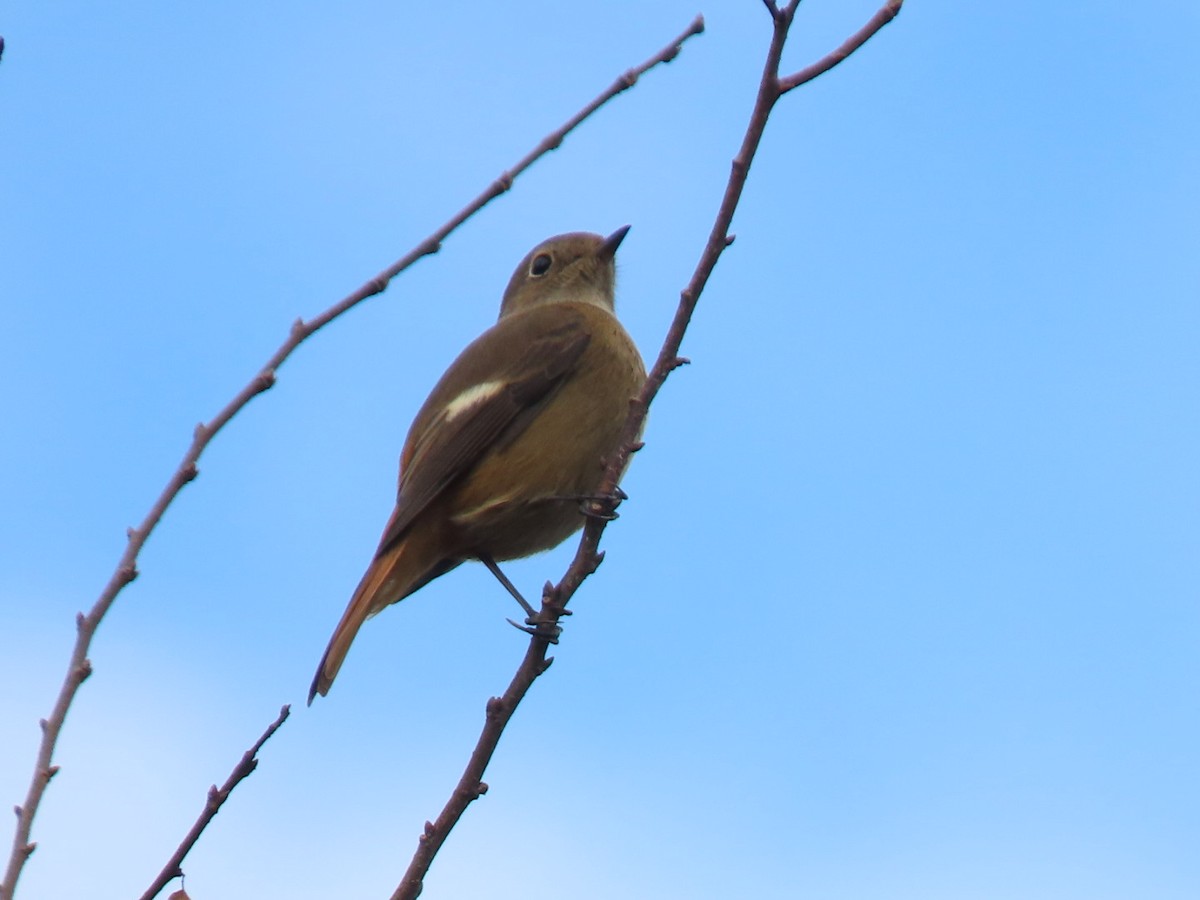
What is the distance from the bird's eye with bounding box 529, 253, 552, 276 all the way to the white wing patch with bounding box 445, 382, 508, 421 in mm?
1705

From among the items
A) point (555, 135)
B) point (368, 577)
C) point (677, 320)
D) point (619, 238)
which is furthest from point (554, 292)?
point (555, 135)

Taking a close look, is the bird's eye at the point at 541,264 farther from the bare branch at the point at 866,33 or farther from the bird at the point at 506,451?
the bare branch at the point at 866,33

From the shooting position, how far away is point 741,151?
131 inches

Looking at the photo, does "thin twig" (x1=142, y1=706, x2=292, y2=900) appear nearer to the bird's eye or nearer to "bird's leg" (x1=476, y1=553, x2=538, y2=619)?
"bird's leg" (x1=476, y1=553, x2=538, y2=619)

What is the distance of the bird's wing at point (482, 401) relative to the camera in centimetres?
587

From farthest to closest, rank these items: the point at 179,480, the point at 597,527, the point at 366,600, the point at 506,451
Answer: the point at 506,451
the point at 366,600
the point at 597,527
the point at 179,480

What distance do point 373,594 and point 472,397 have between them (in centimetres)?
108

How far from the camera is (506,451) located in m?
5.98

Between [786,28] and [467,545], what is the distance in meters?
3.34

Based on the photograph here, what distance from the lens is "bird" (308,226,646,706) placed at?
19.2 ft

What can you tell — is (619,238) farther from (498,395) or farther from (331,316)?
(331,316)

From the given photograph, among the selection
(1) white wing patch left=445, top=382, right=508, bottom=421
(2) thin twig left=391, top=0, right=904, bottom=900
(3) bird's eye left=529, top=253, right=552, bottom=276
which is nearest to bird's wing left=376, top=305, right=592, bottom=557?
(1) white wing patch left=445, top=382, right=508, bottom=421

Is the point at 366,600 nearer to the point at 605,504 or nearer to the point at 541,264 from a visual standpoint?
the point at 605,504

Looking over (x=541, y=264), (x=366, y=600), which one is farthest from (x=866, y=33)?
(x=541, y=264)
